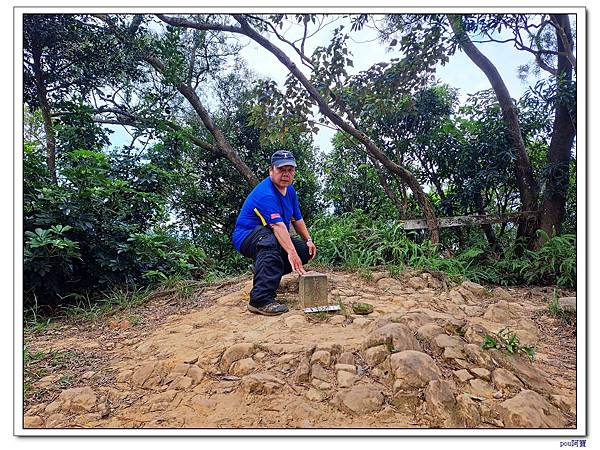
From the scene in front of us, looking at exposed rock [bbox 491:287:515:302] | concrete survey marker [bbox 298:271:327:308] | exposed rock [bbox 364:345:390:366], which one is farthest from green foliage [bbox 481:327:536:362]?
exposed rock [bbox 491:287:515:302]

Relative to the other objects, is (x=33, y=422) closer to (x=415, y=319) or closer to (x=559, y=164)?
(x=415, y=319)

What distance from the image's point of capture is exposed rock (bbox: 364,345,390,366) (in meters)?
1.91

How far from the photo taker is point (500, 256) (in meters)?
4.54

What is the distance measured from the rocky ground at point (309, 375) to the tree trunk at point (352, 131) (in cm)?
220

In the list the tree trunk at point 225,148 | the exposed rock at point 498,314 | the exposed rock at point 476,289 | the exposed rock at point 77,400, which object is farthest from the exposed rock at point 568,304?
the tree trunk at point 225,148

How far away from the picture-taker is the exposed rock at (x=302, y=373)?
1.85 meters

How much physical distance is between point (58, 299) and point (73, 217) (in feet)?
2.08

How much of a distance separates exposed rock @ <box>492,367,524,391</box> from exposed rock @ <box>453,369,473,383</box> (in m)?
0.10

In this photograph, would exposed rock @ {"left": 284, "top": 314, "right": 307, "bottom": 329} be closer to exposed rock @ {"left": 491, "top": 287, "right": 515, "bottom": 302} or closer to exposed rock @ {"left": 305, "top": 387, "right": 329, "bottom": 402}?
exposed rock @ {"left": 305, "top": 387, "right": 329, "bottom": 402}

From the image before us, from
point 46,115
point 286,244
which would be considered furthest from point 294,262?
point 46,115

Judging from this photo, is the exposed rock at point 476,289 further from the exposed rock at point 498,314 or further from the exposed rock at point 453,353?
the exposed rock at point 453,353

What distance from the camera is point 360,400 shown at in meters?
1.69
